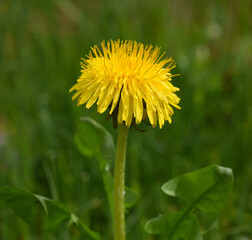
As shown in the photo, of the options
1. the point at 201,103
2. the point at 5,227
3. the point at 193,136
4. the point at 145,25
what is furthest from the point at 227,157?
the point at 145,25

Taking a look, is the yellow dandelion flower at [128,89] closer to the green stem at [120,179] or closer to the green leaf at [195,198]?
the green stem at [120,179]

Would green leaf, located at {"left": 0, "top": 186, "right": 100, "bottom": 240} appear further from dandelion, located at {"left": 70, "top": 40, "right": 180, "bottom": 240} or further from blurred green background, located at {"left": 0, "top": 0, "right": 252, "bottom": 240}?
dandelion, located at {"left": 70, "top": 40, "right": 180, "bottom": 240}

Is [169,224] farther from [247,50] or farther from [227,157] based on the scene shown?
[247,50]

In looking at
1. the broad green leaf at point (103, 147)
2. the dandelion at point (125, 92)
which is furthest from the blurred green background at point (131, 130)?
the dandelion at point (125, 92)

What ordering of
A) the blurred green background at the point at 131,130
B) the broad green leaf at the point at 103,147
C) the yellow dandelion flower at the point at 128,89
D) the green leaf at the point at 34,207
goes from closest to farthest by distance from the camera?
1. the yellow dandelion flower at the point at 128,89
2. the green leaf at the point at 34,207
3. the broad green leaf at the point at 103,147
4. the blurred green background at the point at 131,130

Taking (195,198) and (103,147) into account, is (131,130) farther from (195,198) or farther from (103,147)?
(195,198)
